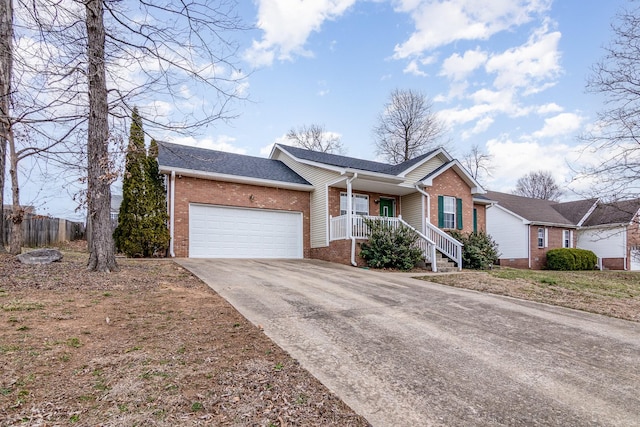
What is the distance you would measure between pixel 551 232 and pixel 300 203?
17.6 meters

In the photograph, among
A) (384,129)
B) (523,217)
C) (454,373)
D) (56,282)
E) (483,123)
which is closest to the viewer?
(454,373)

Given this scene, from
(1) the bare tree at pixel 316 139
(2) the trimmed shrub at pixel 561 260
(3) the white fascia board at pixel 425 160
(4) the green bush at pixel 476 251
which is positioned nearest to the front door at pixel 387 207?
(3) the white fascia board at pixel 425 160

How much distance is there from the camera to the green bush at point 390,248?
42.1 feet

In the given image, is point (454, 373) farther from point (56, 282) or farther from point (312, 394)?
point (56, 282)

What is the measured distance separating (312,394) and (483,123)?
18784 mm

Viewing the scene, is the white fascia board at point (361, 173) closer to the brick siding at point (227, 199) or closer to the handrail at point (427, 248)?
the brick siding at point (227, 199)

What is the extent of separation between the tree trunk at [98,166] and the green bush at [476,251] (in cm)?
1221

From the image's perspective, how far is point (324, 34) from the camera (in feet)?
42.6

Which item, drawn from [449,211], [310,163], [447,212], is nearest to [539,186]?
[449,211]

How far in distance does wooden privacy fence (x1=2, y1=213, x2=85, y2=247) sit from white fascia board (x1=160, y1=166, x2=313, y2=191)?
645 cm

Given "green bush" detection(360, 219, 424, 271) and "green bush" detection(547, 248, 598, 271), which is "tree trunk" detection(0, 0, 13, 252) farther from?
"green bush" detection(547, 248, 598, 271)

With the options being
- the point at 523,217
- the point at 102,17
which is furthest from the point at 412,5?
the point at 523,217

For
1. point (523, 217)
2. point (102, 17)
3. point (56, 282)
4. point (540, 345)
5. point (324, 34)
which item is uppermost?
point (324, 34)

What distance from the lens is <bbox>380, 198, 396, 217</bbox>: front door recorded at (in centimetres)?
1688
